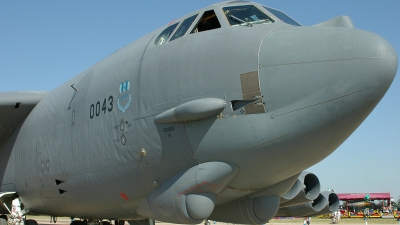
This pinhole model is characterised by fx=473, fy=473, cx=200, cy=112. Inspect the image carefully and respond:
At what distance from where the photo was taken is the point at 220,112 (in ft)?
19.5

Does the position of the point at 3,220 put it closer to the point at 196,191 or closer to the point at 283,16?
the point at 196,191

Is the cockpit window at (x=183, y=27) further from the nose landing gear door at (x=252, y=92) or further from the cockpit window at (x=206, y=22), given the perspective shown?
the nose landing gear door at (x=252, y=92)

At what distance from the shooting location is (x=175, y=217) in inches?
245

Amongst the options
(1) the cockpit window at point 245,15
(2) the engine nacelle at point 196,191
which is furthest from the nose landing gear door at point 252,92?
(1) the cockpit window at point 245,15

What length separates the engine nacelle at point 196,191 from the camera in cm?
596

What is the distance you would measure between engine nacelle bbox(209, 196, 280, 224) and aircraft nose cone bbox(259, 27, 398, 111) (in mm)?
1723

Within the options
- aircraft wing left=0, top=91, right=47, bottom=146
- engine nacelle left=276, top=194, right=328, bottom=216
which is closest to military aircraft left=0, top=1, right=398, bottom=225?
engine nacelle left=276, top=194, right=328, bottom=216

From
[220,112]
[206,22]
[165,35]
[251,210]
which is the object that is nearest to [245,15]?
[206,22]

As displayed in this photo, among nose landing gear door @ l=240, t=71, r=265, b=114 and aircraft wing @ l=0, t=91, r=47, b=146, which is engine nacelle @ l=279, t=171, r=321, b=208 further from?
aircraft wing @ l=0, t=91, r=47, b=146

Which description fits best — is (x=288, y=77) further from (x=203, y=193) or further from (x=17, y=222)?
(x=17, y=222)

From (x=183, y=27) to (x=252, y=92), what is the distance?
6.07 feet

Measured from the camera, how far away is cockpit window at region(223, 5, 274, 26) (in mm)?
6632

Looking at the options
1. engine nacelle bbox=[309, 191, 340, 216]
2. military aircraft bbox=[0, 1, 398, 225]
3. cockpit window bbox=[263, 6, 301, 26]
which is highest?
cockpit window bbox=[263, 6, 301, 26]

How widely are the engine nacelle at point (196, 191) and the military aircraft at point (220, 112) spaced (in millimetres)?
14
